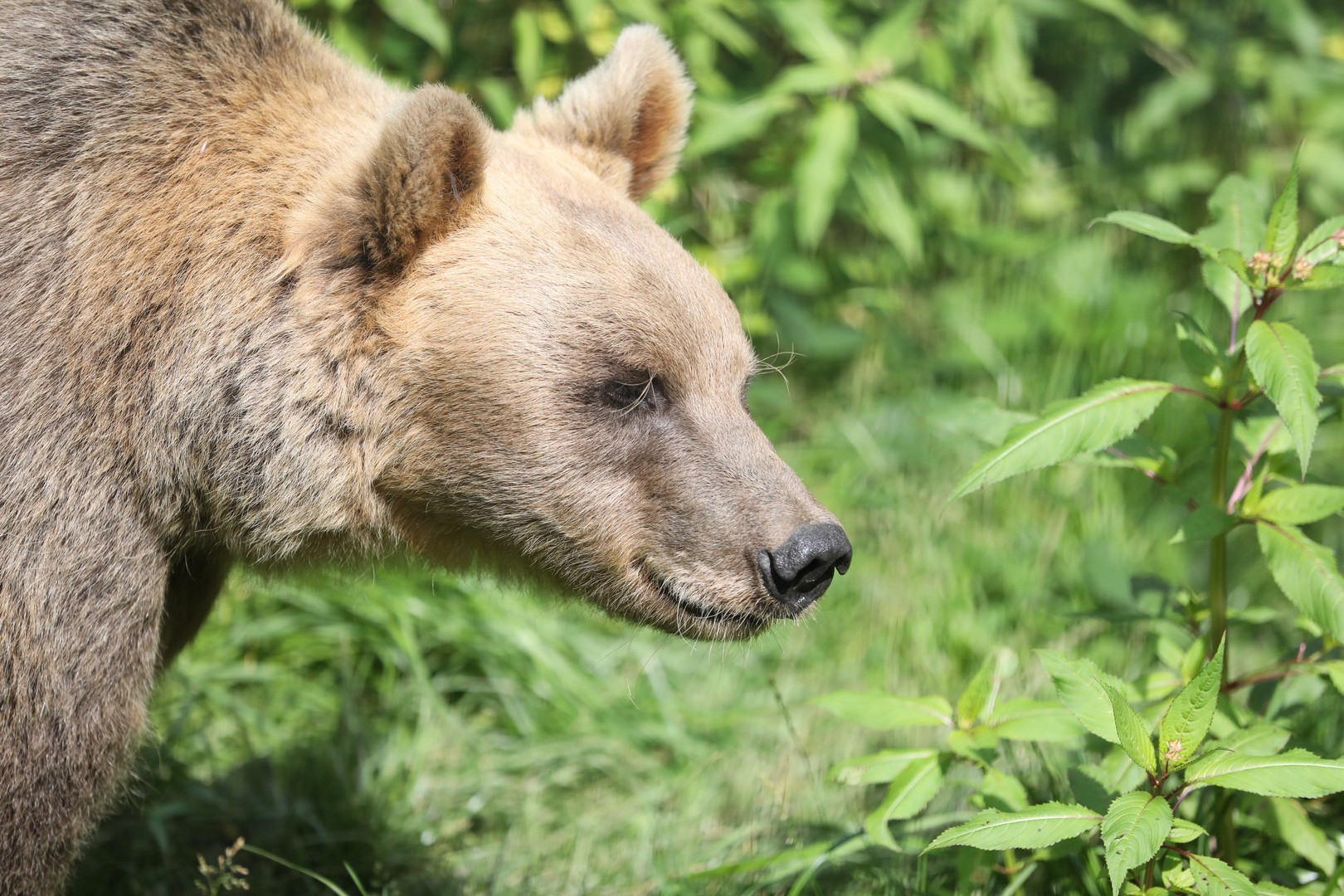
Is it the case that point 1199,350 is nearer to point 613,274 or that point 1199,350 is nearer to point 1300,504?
point 1300,504

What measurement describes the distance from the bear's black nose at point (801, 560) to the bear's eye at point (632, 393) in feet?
1.61

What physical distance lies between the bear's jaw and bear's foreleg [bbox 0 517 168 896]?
4.08 feet

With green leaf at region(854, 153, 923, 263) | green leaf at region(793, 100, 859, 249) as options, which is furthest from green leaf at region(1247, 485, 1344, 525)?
green leaf at region(854, 153, 923, 263)

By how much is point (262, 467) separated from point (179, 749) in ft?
6.54

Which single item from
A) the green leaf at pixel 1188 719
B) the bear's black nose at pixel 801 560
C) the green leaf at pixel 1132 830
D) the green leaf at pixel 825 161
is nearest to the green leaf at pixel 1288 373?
the green leaf at pixel 1188 719

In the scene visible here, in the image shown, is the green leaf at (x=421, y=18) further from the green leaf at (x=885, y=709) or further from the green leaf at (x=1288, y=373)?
the green leaf at (x=1288, y=373)

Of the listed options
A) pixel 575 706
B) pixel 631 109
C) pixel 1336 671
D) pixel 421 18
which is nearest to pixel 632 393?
pixel 631 109

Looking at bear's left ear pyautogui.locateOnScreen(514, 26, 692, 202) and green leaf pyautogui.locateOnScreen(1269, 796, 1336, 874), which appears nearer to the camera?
green leaf pyautogui.locateOnScreen(1269, 796, 1336, 874)

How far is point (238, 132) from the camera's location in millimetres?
2906

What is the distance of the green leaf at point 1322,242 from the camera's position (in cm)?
272

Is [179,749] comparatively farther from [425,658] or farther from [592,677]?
[592,677]

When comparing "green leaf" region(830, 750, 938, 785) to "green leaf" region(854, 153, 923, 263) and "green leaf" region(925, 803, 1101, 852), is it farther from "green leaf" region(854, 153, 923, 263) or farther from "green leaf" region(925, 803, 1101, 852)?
"green leaf" region(854, 153, 923, 263)

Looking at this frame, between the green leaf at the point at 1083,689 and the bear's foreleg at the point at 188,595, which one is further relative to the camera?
the bear's foreleg at the point at 188,595

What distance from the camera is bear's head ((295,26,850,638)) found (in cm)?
279
